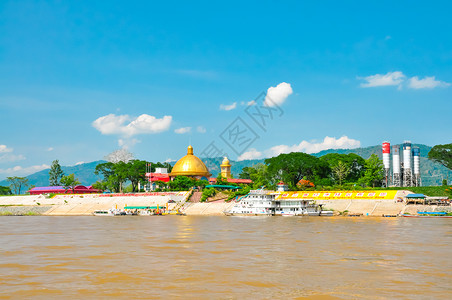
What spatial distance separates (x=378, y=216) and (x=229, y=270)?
194ft

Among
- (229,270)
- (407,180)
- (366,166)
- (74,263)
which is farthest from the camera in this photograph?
(407,180)

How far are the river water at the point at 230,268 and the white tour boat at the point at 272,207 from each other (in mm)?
41712

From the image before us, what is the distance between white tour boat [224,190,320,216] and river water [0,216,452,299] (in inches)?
1642

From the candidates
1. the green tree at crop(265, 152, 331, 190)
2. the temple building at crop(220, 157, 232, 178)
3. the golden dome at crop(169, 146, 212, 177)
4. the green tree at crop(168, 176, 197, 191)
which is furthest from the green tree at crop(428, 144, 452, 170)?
the temple building at crop(220, 157, 232, 178)

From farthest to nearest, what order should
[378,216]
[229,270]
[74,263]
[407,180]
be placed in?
[407,180], [378,216], [74,263], [229,270]

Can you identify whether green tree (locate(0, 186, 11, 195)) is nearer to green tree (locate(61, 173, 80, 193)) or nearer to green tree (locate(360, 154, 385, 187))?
green tree (locate(61, 173, 80, 193))

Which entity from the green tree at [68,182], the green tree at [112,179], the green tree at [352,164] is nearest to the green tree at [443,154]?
the green tree at [352,164]

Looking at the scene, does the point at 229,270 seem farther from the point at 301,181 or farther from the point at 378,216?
the point at 301,181

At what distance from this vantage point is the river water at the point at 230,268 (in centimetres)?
1864

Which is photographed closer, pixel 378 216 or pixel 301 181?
pixel 378 216

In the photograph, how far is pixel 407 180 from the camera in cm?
12925

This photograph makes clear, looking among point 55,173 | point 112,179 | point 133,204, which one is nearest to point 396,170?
point 133,204

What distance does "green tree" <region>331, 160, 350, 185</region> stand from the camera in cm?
11178

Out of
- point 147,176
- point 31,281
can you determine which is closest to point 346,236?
point 31,281
